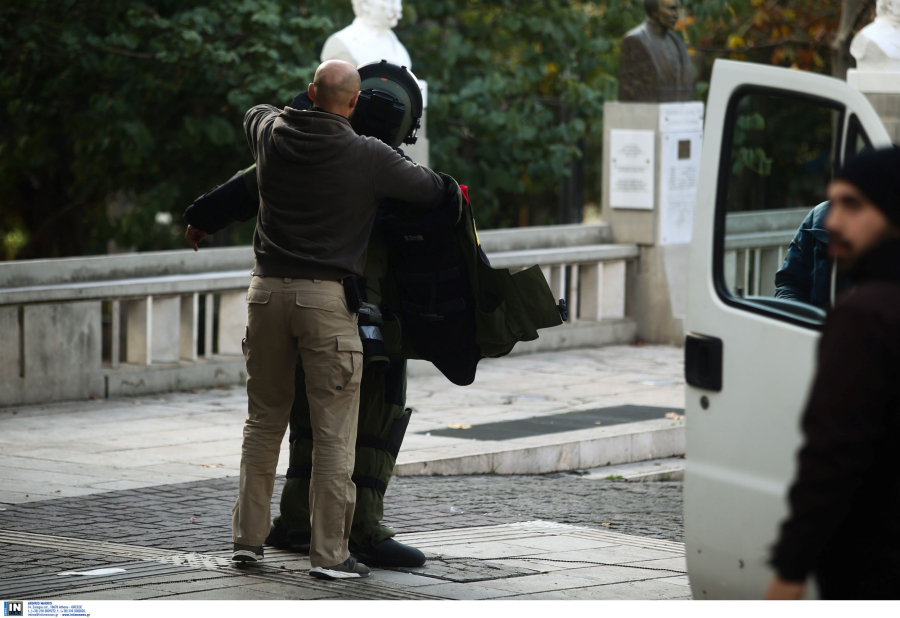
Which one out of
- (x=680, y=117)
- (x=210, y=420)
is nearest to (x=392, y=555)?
(x=210, y=420)

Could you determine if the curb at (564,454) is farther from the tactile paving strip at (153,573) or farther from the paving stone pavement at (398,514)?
the tactile paving strip at (153,573)

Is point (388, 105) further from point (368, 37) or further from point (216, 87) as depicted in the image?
point (216, 87)

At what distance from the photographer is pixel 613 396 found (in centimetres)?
1104

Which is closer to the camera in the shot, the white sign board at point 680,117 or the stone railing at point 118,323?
the stone railing at point 118,323

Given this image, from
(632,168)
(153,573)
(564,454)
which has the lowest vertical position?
(564,454)

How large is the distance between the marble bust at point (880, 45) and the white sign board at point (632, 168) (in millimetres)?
2914

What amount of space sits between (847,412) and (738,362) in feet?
3.96

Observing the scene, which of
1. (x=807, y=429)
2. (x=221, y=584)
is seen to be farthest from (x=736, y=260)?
(x=221, y=584)

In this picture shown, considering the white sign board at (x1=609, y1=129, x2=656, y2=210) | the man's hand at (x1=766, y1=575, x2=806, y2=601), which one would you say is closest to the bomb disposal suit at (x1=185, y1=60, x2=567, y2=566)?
the man's hand at (x1=766, y1=575, x2=806, y2=601)

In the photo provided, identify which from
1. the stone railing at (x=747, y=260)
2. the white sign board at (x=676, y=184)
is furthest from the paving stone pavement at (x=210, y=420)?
the stone railing at (x=747, y=260)

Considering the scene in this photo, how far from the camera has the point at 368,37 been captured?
12508mm

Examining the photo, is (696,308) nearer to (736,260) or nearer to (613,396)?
(736,260)

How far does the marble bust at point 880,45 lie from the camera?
11.5 meters
